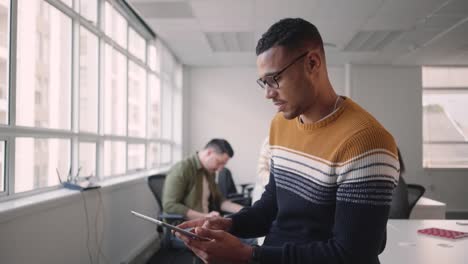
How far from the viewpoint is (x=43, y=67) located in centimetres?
266

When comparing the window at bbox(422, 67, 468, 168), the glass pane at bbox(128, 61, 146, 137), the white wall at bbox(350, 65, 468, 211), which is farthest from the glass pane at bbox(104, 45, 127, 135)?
the window at bbox(422, 67, 468, 168)

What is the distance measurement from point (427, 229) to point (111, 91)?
10.1ft

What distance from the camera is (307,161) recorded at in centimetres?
99

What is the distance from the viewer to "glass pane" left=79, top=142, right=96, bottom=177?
317cm

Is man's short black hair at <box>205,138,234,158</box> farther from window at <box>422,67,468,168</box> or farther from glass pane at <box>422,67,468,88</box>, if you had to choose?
glass pane at <box>422,67,468,88</box>

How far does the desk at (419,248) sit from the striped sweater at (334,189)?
927 millimetres

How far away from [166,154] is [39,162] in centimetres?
353

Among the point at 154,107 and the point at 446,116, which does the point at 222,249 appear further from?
the point at 446,116

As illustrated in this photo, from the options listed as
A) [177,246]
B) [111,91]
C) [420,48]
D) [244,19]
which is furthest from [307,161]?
[420,48]

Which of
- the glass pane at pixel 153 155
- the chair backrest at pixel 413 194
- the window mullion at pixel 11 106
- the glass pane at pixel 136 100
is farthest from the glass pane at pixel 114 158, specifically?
the chair backrest at pixel 413 194

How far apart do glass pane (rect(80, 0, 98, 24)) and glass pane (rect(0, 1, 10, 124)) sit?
3.24 ft

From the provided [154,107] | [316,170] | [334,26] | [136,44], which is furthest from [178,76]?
[316,170]

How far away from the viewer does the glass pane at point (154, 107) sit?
201 inches

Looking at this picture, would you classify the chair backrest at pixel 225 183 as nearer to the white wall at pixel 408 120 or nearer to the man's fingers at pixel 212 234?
the white wall at pixel 408 120
